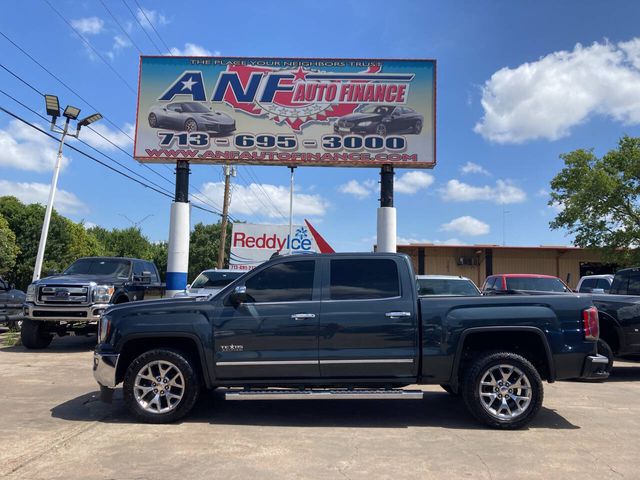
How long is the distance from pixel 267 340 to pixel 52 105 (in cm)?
1629

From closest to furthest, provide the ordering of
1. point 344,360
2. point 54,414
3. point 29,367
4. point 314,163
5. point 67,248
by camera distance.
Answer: point 344,360 → point 54,414 → point 29,367 → point 314,163 → point 67,248

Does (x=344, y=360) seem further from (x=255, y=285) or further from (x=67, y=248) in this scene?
(x=67, y=248)

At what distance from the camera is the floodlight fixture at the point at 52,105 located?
1861 cm

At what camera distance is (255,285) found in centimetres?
638

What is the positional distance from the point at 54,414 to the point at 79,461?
80.7 inches

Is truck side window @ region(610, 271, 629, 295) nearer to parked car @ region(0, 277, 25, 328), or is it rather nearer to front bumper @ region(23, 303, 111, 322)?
front bumper @ region(23, 303, 111, 322)

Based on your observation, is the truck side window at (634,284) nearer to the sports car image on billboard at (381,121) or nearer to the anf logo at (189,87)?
the sports car image on billboard at (381,121)

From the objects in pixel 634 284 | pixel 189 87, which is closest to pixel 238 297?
pixel 634 284

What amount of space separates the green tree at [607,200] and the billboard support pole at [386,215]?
1135cm

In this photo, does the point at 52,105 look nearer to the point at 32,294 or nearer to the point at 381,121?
the point at 32,294

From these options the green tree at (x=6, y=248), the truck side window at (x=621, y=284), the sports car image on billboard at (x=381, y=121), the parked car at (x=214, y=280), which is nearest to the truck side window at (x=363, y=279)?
the truck side window at (x=621, y=284)

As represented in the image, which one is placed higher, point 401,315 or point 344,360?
point 401,315

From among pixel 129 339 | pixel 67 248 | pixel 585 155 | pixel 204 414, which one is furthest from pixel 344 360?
pixel 67 248

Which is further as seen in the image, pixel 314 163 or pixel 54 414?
pixel 314 163
